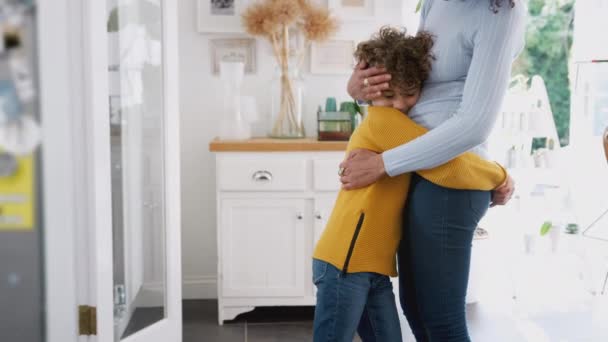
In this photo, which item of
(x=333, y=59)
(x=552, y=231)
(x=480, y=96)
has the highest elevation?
(x=333, y=59)

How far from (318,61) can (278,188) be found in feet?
2.69

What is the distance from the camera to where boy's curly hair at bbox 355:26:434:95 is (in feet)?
4.63

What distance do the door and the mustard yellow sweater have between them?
1.02 meters

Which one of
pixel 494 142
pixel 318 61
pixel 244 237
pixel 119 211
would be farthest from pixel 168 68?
pixel 494 142

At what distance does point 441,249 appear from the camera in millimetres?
1364

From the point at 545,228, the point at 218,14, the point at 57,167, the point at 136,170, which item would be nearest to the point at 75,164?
the point at 57,167

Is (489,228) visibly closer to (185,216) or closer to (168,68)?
(185,216)

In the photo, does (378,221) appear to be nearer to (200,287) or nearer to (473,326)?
(473,326)

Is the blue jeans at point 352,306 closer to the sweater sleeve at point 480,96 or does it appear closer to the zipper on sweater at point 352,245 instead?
the zipper on sweater at point 352,245

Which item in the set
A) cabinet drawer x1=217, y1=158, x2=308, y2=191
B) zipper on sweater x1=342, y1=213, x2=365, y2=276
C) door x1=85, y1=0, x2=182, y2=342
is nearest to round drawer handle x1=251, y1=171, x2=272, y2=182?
cabinet drawer x1=217, y1=158, x2=308, y2=191

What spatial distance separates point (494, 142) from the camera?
156 inches

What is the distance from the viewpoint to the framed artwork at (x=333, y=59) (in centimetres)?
361

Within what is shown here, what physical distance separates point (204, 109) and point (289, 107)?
471 mm

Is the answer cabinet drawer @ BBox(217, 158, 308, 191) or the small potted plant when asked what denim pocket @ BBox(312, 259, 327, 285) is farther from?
the small potted plant
